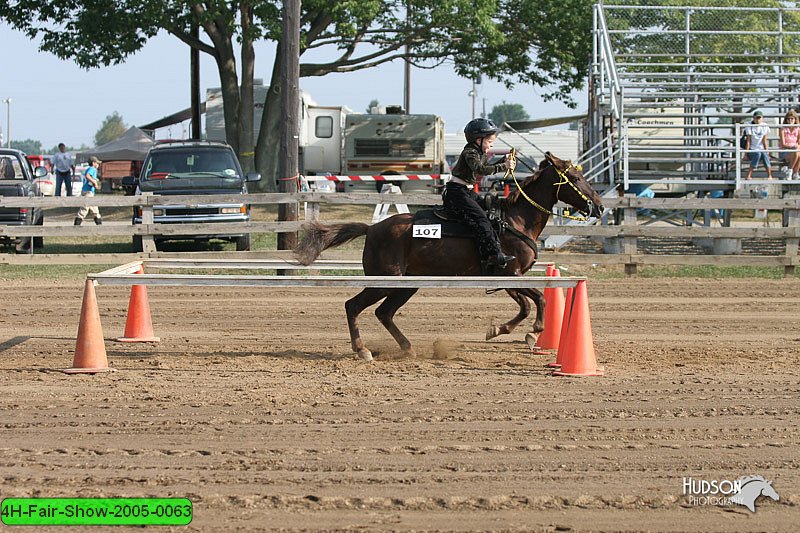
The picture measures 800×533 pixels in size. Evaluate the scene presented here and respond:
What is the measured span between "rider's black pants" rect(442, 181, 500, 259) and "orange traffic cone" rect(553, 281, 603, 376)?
44.9 inches

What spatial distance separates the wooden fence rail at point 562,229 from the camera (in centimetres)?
1720

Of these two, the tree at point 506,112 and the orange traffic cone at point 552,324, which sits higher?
the tree at point 506,112

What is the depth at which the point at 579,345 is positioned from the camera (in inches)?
352

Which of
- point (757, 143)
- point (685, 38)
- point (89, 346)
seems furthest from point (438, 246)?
point (685, 38)

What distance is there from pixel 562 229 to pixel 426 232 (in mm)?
7851

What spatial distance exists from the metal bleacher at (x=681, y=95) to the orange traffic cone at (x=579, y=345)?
12244 mm

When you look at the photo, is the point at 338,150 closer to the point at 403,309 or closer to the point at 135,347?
the point at 403,309

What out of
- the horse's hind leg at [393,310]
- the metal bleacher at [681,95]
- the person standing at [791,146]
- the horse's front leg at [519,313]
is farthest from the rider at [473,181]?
the person standing at [791,146]

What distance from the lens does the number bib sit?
32.5 feet

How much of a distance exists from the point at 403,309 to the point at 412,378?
15.6 ft

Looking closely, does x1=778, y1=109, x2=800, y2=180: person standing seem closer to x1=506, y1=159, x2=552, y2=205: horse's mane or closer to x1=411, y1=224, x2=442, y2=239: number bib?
x1=506, y1=159, x2=552, y2=205: horse's mane

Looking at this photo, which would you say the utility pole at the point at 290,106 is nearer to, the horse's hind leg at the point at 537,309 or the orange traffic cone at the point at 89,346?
the horse's hind leg at the point at 537,309

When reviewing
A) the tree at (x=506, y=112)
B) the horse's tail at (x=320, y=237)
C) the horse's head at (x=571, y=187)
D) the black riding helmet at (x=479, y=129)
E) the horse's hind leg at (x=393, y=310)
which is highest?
the tree at (x=506, y=112)

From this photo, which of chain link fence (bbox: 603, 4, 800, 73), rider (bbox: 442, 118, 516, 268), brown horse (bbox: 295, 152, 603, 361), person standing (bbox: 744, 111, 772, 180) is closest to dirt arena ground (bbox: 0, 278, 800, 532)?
brown horse (bbox: 295, 152, 603, 361)
